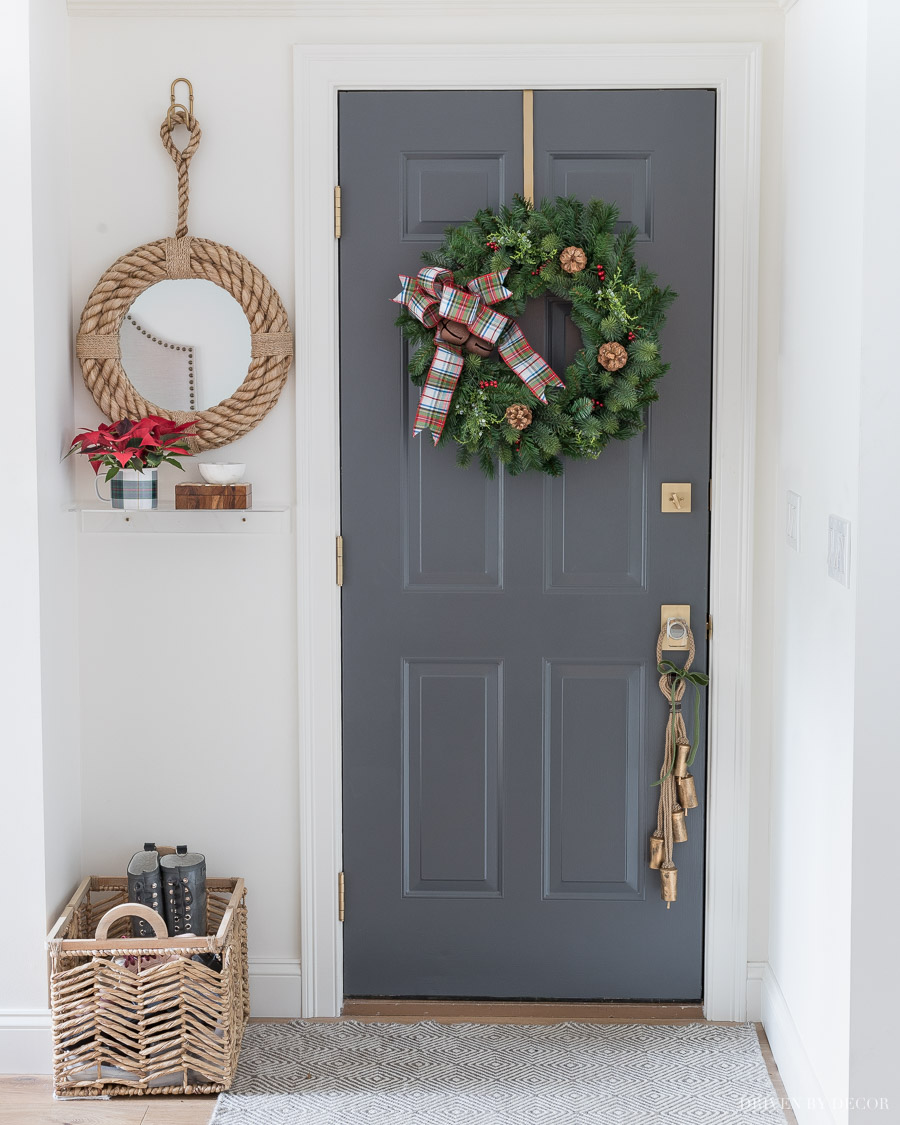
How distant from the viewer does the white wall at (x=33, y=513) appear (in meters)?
2.14

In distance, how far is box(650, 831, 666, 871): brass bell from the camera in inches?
94.2

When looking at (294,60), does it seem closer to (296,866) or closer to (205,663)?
(205,663)

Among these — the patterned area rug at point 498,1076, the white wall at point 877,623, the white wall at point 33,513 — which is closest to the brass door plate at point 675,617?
the white wall at point 877,623

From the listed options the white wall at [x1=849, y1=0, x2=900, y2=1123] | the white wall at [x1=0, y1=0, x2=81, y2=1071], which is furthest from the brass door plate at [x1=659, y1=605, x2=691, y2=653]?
the white wall at [x1=0, y1=0, x2=81, y2=1071]

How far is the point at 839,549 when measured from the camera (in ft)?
6.03

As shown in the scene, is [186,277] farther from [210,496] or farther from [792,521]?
[792,521]

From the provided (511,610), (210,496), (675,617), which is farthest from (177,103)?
(675,617)

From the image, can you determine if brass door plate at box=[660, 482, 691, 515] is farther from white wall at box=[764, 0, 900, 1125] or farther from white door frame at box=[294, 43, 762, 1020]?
white wall at box=[764, 0, 900, 1125]

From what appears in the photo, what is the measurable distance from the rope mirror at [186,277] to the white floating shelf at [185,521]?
0.60 feet

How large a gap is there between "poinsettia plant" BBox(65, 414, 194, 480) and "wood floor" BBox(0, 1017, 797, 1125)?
50.9 inches

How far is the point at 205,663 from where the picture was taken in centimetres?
245

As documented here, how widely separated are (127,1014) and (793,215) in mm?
2118

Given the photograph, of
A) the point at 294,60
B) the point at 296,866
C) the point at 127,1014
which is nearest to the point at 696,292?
the point at 294,60

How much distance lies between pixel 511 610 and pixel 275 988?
1.04 meters
